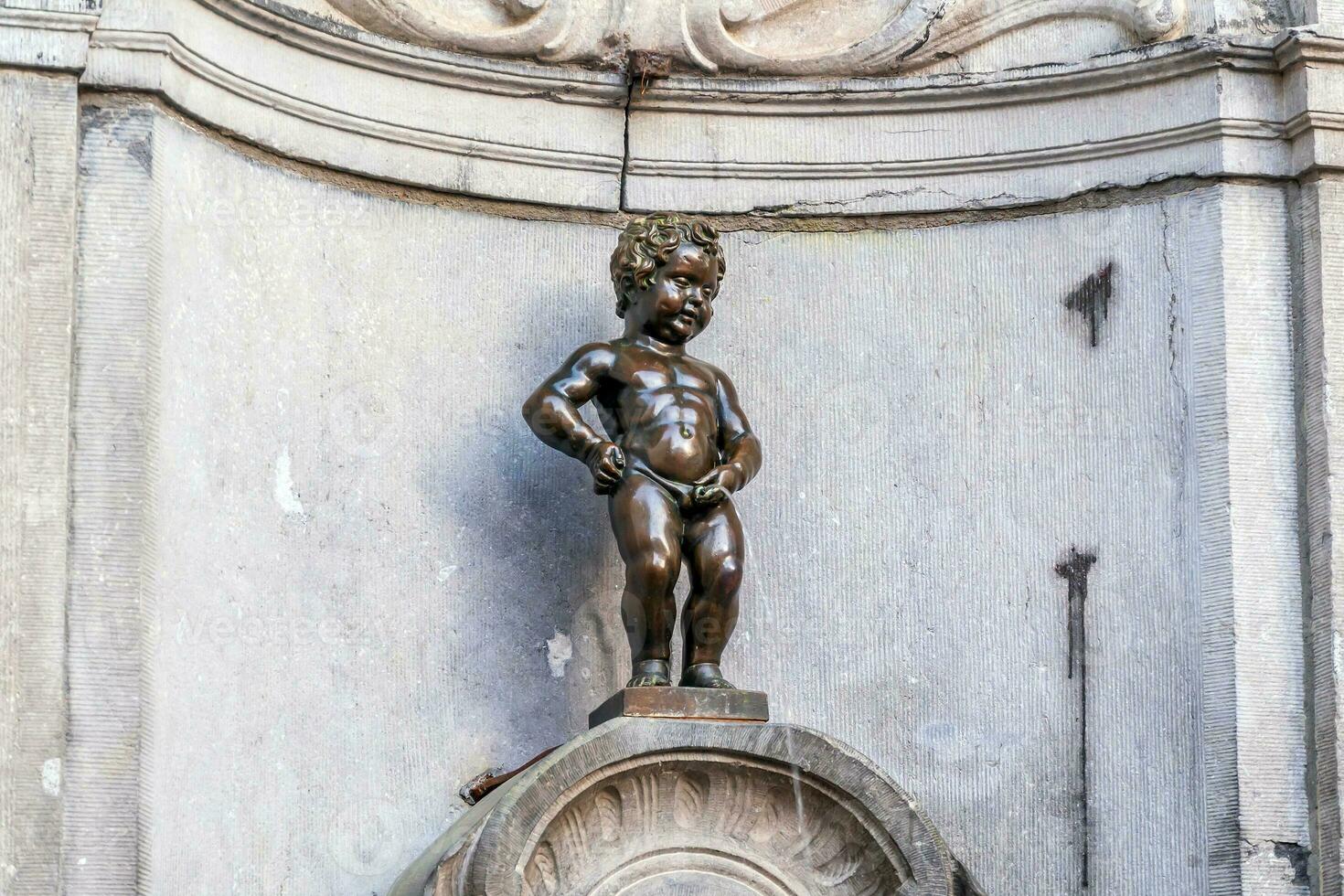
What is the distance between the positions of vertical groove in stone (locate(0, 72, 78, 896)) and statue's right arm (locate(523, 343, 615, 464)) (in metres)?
1.03

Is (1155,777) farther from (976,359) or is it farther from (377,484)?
(377,484)

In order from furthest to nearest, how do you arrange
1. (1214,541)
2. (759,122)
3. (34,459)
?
1. (759,122)
2. (1214,541)
3. (34,459)

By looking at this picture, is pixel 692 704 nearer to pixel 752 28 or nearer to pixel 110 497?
pixel 110 497

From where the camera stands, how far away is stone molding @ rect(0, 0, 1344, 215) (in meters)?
5.84

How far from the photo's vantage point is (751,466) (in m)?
5.56

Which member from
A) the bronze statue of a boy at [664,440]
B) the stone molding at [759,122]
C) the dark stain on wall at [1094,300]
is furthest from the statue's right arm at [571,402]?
the dark stain on wall at [1094,300]

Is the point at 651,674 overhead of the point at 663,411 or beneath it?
beneath

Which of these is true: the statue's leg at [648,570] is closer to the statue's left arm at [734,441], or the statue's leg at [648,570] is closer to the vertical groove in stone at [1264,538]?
the statue's left arm at [734,441]

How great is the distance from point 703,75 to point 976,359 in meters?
0.99

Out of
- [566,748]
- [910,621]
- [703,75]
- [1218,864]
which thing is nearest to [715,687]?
[566,748]

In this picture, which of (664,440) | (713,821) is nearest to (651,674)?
(713,821)

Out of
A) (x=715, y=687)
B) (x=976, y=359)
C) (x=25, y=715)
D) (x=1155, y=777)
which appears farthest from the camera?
(x=976, y=359)

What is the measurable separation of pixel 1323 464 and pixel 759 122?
1.65 metres

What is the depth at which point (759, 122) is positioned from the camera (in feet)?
20.7
